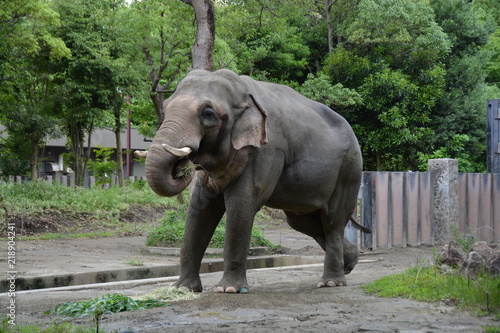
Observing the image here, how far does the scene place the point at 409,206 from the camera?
14602 millimetres

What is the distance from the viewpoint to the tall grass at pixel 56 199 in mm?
18447

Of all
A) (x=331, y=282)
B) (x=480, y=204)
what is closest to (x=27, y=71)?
(x=480, y=204)

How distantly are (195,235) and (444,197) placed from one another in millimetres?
8344

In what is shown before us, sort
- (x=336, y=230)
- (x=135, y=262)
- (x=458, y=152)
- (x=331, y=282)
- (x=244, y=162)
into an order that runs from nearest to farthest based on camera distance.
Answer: (x=244, y=162)
(x=331, y=282)
(x=336, y=230)
(x=135, y=262)
(x=458, y=152)

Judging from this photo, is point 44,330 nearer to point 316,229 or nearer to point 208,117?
point 208,117

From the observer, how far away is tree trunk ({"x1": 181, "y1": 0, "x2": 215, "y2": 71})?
48.0 ft

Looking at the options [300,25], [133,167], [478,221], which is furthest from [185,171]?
[133,167]

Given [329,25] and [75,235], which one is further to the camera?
[329,25]

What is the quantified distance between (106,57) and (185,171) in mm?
19373

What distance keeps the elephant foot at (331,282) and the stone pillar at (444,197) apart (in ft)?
21.7

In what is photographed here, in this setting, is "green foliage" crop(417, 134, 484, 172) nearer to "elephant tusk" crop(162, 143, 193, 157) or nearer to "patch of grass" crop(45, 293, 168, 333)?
"elephant tusk" crop(162, 143, 193, 157)

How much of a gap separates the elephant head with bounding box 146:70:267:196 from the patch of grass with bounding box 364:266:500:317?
211cm

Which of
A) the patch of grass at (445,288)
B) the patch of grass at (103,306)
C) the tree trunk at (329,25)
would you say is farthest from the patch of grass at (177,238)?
the tree trunk at (329,25)

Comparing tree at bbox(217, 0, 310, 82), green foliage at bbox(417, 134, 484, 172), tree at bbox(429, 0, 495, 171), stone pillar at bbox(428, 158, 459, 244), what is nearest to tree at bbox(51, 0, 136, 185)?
tree at bbox(217, 0, 310, 82)
